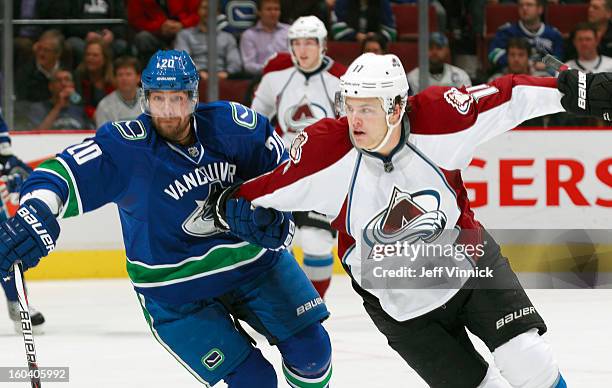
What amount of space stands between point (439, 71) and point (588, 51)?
83 cm

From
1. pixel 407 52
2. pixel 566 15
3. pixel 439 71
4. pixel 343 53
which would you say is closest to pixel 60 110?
pixel 343 53

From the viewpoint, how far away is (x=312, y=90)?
257 inches

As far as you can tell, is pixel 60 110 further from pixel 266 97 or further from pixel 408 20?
pixel 408 20

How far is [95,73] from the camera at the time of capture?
Answer: 7.55m

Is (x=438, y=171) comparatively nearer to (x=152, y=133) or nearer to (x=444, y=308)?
(x=444, y=308)

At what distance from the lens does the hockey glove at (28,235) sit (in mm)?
3068

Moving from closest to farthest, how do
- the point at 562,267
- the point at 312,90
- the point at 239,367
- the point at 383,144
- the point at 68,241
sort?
the point at 383,144, the point at 239,367, the point at 562,267, the point at 312,90, the point at 68,241

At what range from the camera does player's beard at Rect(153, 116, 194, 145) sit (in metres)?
3.39

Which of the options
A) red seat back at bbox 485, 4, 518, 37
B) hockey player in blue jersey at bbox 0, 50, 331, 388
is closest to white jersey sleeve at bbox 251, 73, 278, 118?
red seat back at bbox 485, 4, 518, 37

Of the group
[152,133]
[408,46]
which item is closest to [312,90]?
[408,46]

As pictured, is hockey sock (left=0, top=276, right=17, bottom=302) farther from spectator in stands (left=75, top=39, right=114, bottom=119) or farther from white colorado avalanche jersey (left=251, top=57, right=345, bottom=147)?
spectator in stands (left=75, top=39, right=114, bottom=119)

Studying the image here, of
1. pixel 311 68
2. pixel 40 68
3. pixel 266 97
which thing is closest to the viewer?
pixel 311 68

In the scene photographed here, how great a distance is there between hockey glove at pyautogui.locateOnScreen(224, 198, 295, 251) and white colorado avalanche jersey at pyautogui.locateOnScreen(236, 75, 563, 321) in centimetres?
3

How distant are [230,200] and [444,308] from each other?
0.59 meters
